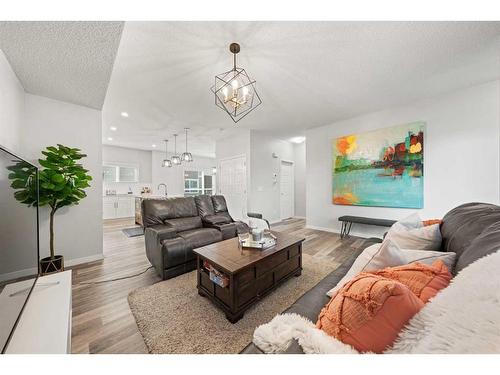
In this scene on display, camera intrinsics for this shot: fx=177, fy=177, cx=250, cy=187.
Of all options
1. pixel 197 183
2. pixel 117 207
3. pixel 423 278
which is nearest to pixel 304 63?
pixel 423 278

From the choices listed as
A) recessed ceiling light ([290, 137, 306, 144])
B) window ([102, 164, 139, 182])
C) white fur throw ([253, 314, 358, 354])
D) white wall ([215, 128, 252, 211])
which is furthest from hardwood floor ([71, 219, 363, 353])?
window ([102, 164, 139, 182])

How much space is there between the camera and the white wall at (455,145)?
8.76 feet

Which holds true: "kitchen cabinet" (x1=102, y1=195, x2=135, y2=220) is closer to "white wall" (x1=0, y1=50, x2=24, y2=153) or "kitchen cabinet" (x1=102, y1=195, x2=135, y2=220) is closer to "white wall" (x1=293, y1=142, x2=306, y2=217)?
"white wall" (x1=0, y1=50, x2=24, y2=153)

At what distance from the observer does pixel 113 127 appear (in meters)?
4.57

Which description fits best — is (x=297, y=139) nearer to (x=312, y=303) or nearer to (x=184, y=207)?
(x=184, y=207)

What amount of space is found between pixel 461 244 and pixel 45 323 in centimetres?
231

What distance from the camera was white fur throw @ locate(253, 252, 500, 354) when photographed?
41cm

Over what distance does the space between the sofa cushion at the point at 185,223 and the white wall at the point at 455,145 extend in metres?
3.50

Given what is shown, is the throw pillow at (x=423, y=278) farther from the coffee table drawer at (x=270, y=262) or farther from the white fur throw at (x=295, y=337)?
the coffee table drawer at (x=270, y=262)

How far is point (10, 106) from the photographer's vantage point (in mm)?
1903

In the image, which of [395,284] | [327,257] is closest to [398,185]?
[327,257]

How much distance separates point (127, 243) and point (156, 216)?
1480 millimetres

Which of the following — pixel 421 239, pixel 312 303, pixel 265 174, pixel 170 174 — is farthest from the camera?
pixel 170 174

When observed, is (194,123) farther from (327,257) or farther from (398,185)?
(398,185)
